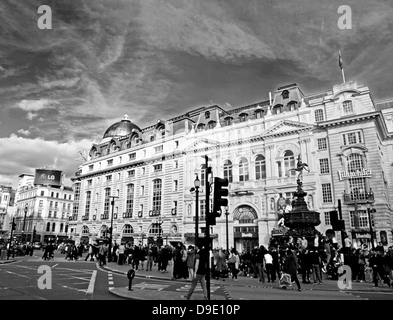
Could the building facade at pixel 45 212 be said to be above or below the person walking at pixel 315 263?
above

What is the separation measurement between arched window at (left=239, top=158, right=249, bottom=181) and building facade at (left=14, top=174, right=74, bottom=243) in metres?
65.6

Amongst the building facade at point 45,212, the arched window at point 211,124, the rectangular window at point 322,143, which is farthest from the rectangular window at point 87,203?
the rectangular window at point 322,143

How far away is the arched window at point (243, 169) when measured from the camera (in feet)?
134

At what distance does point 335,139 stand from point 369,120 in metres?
3.91

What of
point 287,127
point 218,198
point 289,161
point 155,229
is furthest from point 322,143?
point 218,198

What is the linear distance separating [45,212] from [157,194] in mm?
57102

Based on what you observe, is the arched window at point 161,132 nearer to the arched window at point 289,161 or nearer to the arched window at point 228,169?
the arched window at point 228,169

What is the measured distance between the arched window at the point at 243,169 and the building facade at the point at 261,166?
5.5 inches

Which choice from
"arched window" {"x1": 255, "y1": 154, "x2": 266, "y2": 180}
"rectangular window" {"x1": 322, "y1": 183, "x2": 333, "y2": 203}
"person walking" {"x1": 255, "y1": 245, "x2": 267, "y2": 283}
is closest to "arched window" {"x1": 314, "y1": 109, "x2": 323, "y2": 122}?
"rectangular window" {"x1": 322, "y1": 183, "x2": 333, "y2": 203}

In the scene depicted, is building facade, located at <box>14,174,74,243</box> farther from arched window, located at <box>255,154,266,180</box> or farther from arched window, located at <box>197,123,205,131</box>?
arched window, located at <box>255,154,266,180</box>

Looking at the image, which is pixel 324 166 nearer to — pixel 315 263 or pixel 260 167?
pixel 260 167

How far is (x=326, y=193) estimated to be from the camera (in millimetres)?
34594
